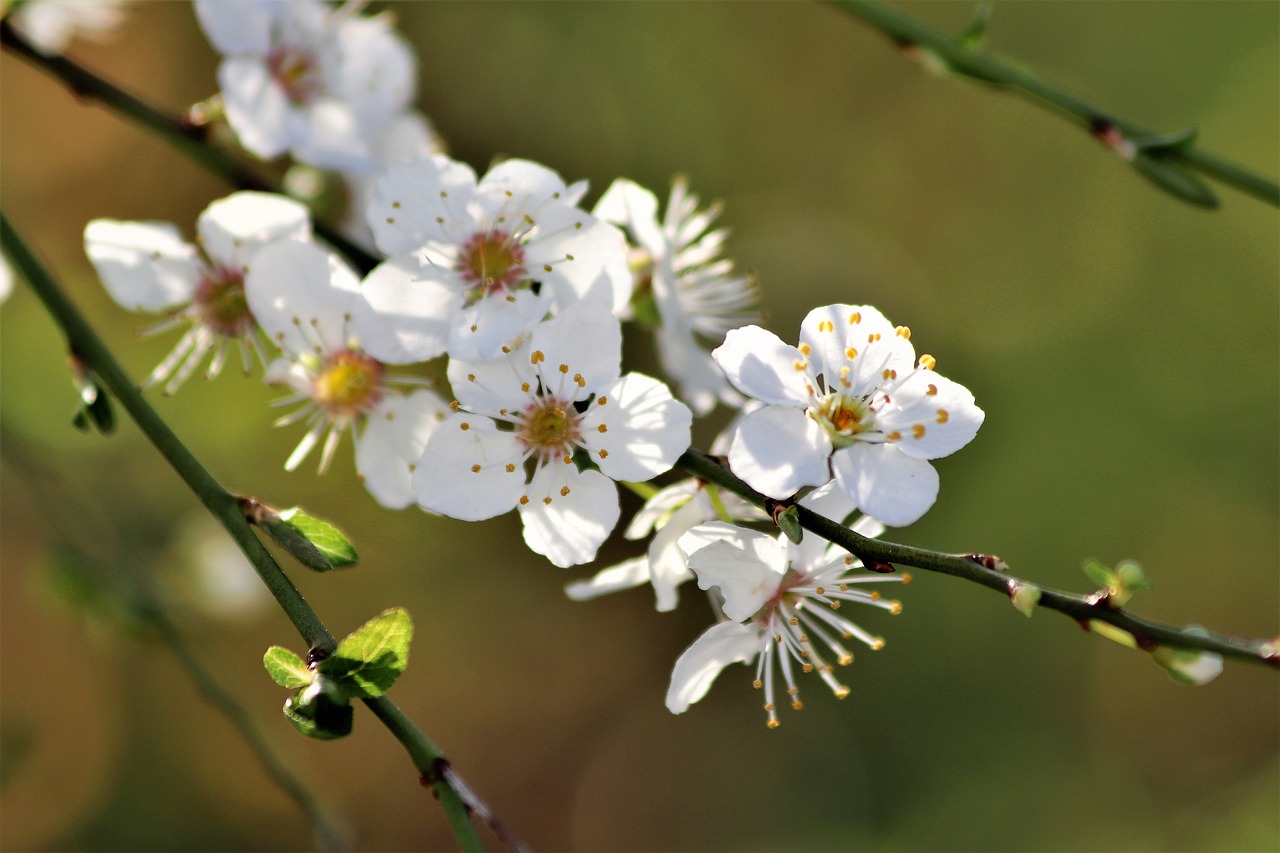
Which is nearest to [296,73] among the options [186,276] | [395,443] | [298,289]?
[186,276]

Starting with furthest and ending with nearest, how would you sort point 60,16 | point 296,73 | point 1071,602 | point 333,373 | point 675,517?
point 60,16
point 296,73
point 333,373
point 675,517
point 1071,602

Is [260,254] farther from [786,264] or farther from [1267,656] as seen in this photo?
[786,264]

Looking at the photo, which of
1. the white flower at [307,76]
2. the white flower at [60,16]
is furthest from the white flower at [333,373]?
the white flower at [60,16]

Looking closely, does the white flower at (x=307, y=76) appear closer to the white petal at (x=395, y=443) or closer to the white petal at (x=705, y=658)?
the white petal at (x=395, y=443)

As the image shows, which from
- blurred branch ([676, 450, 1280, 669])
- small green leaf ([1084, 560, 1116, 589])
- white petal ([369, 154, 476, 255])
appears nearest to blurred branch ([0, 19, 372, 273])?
white petal ([369, 154, 476, 255])

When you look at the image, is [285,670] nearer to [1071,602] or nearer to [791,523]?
[791,523]

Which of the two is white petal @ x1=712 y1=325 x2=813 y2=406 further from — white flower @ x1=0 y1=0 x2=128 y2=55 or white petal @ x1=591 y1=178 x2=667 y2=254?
white flower @ x1=0 y1=0 x2=128 y2=55
